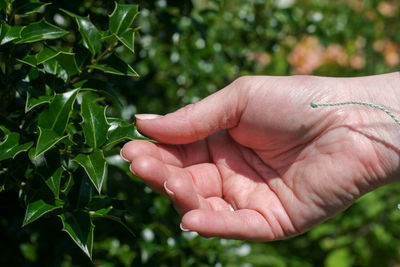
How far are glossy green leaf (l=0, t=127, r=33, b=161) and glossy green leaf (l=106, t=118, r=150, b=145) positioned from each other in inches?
9.0

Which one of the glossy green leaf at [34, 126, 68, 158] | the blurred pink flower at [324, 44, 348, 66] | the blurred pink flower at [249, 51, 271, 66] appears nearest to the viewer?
the glossy green leaf at [34, 126, 68, 158]

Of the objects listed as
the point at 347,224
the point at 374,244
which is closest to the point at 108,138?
the point at 347,224

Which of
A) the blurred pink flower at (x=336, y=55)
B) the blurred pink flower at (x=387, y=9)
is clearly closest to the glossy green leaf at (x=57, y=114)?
the blurred pink flower at (x=336, y=55)

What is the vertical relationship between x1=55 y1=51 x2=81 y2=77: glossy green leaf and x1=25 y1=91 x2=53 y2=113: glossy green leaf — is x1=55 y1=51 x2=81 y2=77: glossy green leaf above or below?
above

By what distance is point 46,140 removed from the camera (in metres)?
0.98

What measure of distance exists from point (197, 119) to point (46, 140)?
0.60 m

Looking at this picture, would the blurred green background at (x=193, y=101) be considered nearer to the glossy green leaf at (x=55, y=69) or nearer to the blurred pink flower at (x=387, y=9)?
the glossy green leaf at (x=55, y=69)

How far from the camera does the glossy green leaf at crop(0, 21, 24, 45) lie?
105 centimetres

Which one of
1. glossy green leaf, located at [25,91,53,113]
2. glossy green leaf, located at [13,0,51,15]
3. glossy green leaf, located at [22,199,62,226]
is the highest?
glossy green leaf, located at [13,0,51,15]

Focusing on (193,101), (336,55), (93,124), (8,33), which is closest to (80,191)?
(93,124)

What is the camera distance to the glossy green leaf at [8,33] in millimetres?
1055

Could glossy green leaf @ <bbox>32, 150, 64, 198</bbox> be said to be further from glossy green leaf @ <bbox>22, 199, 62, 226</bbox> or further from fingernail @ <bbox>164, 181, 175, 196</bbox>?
fingernail @ <bbox>164, 181, 175, 196</bbox>

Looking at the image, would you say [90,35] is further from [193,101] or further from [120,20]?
[193,101]

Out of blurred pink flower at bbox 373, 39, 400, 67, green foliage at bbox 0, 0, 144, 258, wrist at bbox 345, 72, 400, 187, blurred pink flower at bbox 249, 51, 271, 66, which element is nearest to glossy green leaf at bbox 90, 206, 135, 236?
green foliage at bbox 0, 0, 144, 258
